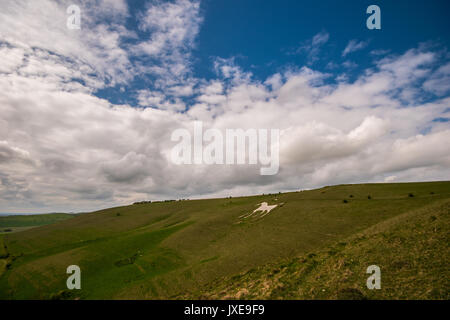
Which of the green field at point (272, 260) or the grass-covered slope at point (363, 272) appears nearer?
→ the grass-covered slope at point (363, 272)

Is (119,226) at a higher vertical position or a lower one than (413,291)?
lower

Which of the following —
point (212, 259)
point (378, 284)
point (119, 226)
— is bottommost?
point (119, 226)

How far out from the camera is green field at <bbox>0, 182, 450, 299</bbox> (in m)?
16.7

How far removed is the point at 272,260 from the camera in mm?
27625

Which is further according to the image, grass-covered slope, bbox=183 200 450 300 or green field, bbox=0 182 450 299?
green field, bbox=0 182 450 299

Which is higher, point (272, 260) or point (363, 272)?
point (363, 272)

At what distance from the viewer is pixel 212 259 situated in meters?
33.3

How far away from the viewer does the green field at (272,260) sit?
16.7 meters

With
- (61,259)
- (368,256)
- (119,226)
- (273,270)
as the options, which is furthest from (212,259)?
(119,226)

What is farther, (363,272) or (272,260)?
(272,260)
